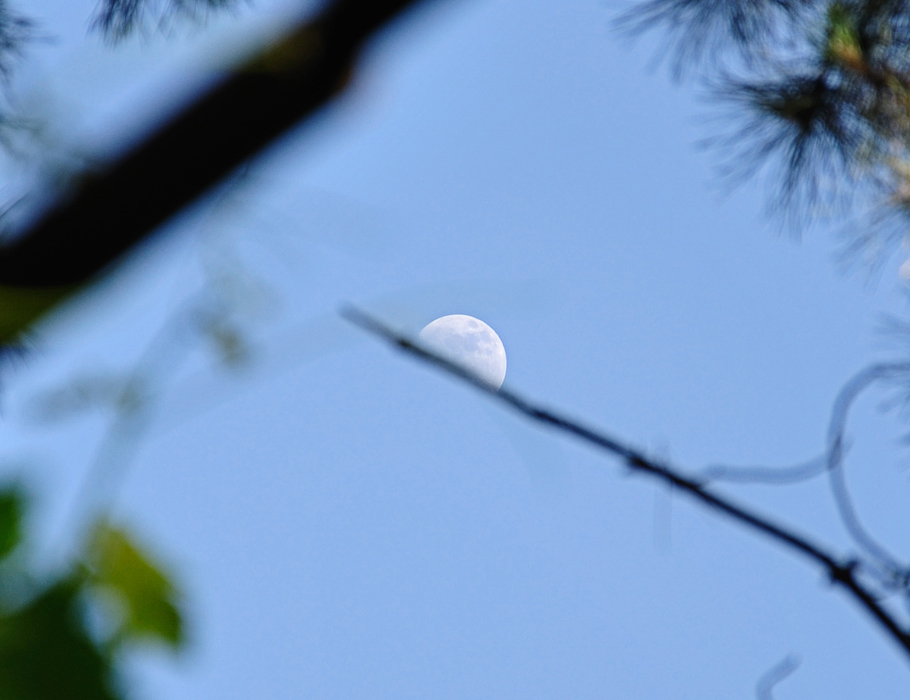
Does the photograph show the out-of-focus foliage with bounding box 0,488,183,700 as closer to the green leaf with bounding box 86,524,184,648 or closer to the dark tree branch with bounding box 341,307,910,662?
the green leaf with bounding box 86,524,184,648

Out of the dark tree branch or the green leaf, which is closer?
the green leaf

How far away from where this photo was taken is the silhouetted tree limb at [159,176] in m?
0.28

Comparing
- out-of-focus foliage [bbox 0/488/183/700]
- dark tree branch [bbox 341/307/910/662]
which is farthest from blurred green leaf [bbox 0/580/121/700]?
dark tree branch [bbox 341/307/910/662]

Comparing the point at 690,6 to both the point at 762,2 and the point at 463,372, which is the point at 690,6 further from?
the point at 463,372

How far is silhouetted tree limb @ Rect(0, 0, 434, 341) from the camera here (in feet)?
0.90

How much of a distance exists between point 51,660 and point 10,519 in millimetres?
66

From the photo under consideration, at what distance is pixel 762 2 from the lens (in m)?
2.50

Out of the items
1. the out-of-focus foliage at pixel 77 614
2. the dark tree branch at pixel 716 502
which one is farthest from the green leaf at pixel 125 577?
the dark tree branch at pixel 716 502

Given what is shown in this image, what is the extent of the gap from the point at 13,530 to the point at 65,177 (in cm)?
13

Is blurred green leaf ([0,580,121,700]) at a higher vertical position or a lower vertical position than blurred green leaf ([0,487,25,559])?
lower

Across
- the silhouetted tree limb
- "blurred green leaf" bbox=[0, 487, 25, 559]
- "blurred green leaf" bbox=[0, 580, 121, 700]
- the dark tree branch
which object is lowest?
"blurred green leaf" bbox=[0, 580, 121, 700]

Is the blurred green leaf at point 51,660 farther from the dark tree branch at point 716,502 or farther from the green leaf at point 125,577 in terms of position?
the dark tree branch at point 716,502

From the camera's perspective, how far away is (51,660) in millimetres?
235

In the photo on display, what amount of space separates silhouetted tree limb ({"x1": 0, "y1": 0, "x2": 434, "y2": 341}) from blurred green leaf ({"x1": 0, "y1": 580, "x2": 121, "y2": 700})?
10 centimetres
